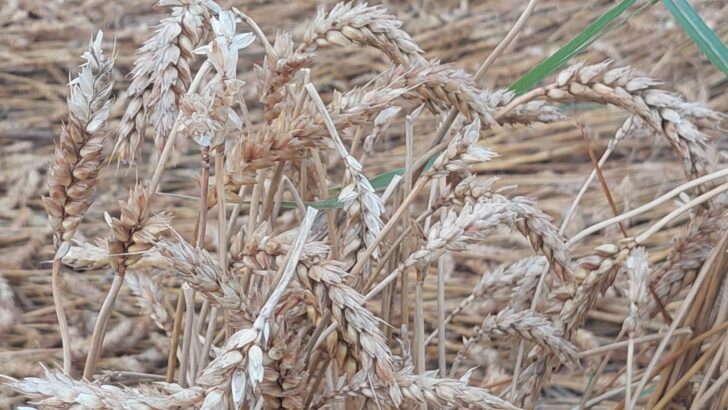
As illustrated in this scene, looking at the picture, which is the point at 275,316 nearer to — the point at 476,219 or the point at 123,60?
the point at 476,219

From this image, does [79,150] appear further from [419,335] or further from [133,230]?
[419,335]

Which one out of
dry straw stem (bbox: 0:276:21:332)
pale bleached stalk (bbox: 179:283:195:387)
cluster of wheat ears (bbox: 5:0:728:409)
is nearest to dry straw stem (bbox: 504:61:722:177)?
cluster of wheat ears (bbox: 5:0:728:409)

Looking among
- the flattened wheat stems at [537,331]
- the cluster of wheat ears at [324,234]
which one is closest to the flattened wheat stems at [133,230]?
the cluster of wheat ears at [324,234]

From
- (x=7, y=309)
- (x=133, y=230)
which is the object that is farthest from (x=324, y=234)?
(x=7, y=309)

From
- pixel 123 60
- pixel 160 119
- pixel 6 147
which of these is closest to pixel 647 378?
pixel 160 119

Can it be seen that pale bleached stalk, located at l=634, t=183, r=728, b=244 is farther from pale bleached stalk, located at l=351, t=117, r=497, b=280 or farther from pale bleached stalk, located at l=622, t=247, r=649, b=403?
pale bleached stalk, located at l=351, t=117, r=497, b=280
